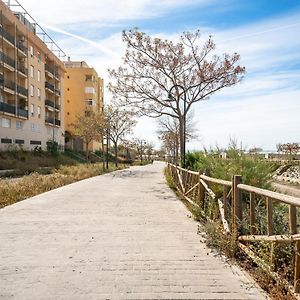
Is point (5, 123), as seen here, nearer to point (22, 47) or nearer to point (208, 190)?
point (22, 47)

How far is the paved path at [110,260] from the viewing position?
3.91m

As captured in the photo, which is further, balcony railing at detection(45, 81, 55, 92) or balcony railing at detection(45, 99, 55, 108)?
balcony railing at detection(45, 81, 55, 92)

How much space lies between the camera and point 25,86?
44.7 meters

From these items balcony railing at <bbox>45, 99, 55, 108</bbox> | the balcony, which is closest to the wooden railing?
the balcony

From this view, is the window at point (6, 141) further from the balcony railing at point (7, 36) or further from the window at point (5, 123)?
the balcony railing at point (7, 36)

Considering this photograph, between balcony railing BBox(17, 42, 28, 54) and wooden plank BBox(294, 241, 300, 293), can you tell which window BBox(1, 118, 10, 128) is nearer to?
balcony railing BBox(17, 42, 28, 54)

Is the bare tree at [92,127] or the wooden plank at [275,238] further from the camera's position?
the bare tree at [92,127]

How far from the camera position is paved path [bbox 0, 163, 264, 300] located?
12.8 feet

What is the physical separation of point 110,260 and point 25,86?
4297 cm

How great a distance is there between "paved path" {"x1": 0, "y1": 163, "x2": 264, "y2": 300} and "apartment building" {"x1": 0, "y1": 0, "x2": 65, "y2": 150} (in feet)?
104

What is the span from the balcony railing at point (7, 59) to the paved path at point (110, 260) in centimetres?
3290

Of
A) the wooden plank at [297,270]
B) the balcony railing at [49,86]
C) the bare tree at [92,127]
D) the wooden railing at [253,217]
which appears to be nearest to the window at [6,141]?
the bare tree at [92,127]

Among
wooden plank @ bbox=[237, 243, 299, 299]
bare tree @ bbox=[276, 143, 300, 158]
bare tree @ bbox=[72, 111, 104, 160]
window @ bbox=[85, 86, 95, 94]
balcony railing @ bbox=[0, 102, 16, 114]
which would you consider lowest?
wooden plank @ bbox=[237, 243, 299, 299]

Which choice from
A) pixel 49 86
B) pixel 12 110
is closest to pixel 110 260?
pixel 12 110
